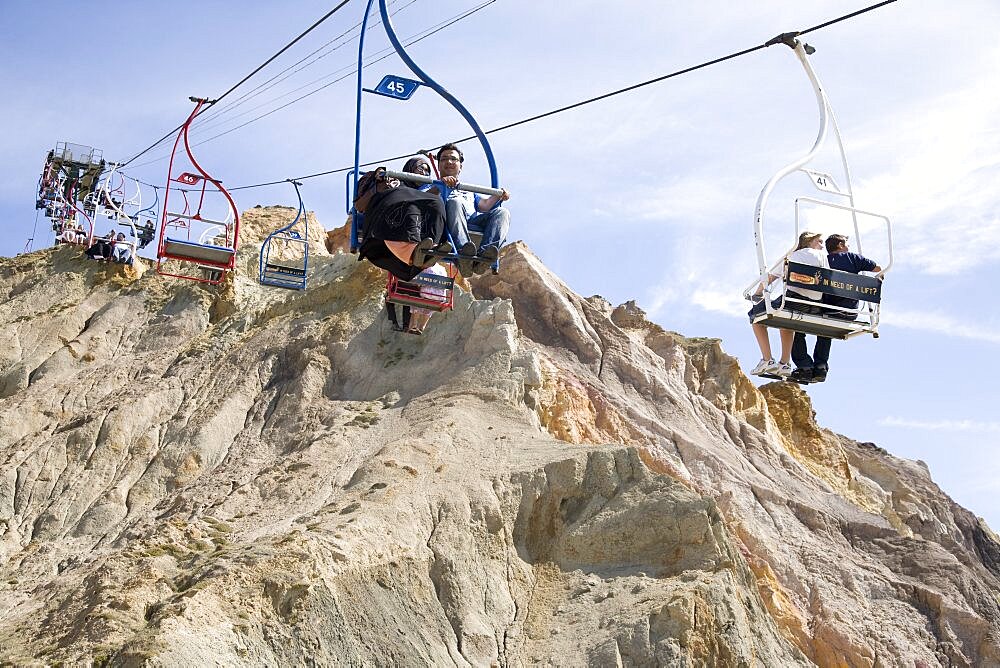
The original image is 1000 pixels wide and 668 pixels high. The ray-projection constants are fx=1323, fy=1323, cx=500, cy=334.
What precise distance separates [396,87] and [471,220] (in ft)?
6.00

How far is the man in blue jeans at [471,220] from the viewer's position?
15562 millimetres

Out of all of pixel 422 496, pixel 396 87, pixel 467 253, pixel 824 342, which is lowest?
pixel 422 496

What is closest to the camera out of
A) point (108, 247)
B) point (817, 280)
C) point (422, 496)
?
point (817, 280)

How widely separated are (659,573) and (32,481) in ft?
44.7

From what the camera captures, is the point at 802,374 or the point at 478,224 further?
the point at 802,374

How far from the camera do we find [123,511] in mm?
26000

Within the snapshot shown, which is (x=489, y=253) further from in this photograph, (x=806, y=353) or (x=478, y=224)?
(x=806, y=353)

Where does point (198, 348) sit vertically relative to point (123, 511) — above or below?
above

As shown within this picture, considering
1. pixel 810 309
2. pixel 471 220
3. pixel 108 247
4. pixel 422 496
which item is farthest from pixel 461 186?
pixel 108 247

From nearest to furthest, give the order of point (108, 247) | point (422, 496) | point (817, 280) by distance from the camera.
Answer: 1. point (817, 280)
2. point (422, 496)
3. point (108, 247)

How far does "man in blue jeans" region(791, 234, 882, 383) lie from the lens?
16.0 metres

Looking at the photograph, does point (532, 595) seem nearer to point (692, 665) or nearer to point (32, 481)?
point (692, 665)

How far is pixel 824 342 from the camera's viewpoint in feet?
54.6

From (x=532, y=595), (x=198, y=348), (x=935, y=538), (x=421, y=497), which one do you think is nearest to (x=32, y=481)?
(x=198, y=348)
